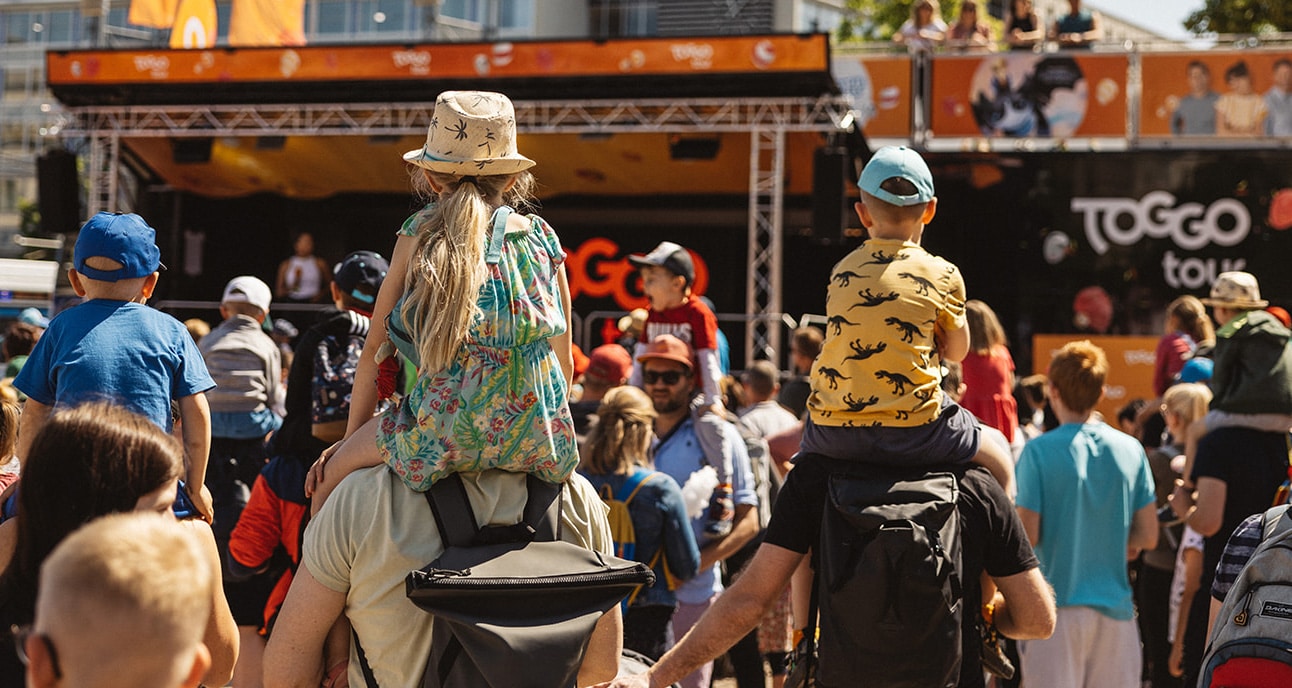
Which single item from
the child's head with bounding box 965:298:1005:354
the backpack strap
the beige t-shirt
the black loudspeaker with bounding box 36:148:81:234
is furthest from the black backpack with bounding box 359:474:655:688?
the black loudspeaker with bounding box 36:148:81:234

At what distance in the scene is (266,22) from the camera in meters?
17.8

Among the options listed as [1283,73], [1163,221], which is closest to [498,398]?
[1163,221]

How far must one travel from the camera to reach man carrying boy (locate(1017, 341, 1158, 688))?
500cm

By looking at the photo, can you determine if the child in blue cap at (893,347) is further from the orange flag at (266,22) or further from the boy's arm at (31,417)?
the orange flag at (266,22)

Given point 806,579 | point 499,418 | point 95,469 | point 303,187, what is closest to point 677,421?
point 806,579

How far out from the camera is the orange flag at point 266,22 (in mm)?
17641

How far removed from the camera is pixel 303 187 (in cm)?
1794

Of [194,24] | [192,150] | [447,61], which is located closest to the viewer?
[447,61]

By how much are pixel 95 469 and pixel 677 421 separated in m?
3.61

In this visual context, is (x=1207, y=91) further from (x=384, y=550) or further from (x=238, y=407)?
(x=384, y=550)

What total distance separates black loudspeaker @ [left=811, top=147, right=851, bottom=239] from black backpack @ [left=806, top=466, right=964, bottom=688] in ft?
32.0

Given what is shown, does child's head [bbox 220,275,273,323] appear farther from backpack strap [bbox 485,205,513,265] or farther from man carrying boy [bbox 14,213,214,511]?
backpack strap [bbox 485,205,513,265]

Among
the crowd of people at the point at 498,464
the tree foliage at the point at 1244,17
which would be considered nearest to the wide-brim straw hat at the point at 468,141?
the crowd of people at the point at 498,464

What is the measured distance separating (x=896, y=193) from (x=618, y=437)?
1.92m
